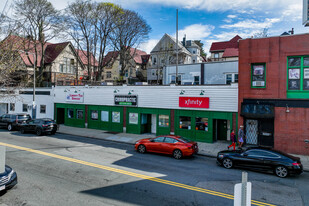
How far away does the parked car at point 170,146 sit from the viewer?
549 inches

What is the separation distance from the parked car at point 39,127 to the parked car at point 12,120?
1.49 metres

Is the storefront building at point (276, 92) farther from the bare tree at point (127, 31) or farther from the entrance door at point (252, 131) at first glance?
the bare tree at point (127, 31)

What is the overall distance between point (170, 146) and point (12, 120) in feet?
60.7

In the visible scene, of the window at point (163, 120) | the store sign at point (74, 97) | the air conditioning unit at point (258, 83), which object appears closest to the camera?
the air conditioning unit at point (258, 83)

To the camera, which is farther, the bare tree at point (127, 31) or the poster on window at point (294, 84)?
the bare tree at point (127, 31)

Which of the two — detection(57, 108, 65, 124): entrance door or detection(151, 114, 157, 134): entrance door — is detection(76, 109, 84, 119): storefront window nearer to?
detection(57, 108, 65, 124): entrance door

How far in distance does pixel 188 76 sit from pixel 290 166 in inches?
678

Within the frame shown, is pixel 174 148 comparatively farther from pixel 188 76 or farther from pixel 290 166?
pixel 188 76

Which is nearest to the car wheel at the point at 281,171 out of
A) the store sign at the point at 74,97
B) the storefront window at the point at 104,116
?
the storefront window at the point at 104,116

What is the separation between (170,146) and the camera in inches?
566

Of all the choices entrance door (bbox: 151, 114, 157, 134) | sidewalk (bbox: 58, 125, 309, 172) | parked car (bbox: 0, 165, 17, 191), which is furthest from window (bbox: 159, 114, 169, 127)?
parked car (bbox: 0, 165, 17, 191)

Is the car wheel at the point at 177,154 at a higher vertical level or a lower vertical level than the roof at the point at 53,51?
lower

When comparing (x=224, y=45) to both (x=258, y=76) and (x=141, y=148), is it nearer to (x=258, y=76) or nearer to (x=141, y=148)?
(x=258, y=76)

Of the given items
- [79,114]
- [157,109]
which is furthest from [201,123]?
[79,114]
